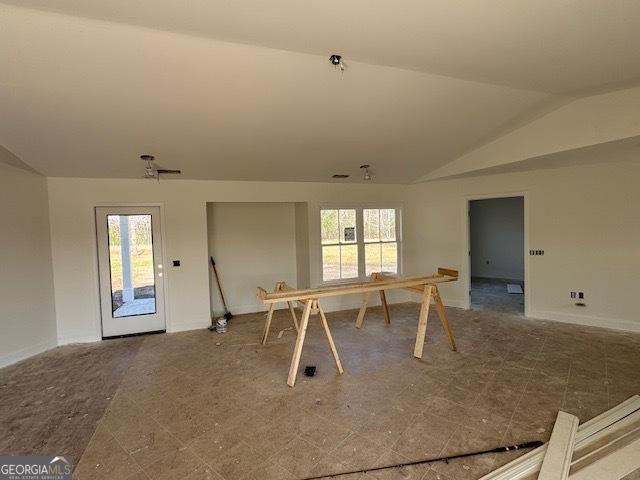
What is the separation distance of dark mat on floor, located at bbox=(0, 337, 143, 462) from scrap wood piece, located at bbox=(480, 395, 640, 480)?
289 centimetres

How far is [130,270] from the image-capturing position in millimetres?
4730

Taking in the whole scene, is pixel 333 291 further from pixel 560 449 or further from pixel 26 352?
pixel 26 352

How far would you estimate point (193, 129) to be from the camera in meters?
3.44

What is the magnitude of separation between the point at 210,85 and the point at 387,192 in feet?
13.5

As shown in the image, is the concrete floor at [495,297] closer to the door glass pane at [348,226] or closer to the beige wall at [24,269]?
the door glass pane at [348,226]

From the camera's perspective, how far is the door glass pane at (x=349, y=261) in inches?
234

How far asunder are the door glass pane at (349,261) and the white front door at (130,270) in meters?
3.04

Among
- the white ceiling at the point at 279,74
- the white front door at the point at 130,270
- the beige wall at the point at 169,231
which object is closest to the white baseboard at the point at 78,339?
the beige wall at the point at 169,231

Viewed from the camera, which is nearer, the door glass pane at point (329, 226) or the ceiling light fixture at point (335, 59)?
the ceiling light fixture at point (335, 59)

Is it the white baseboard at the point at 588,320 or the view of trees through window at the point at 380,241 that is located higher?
the view of trees through window at the point at 380,241

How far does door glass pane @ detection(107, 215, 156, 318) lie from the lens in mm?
4656

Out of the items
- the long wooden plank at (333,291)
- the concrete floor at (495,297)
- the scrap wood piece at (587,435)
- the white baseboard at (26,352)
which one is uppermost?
the long wooden plank at (333,291)

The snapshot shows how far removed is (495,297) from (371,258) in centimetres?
277

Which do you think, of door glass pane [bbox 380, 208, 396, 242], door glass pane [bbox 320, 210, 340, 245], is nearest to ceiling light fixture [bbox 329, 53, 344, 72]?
door glass pane [bbox 320, 210, 340, 245]
